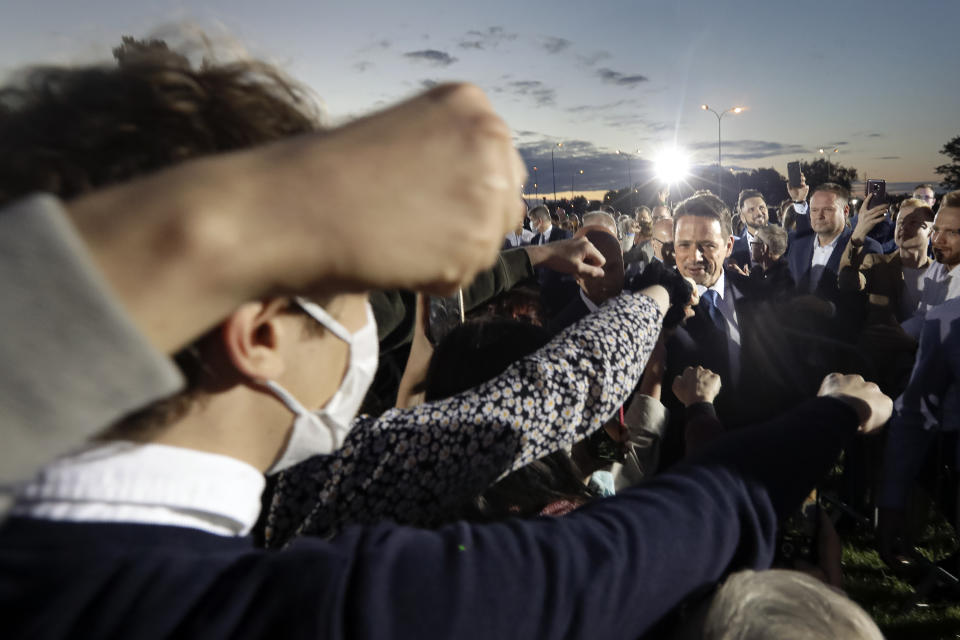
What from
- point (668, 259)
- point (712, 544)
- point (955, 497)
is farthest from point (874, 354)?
point (712, 544)

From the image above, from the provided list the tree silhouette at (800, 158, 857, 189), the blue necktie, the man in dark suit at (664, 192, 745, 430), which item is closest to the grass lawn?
the man in dark suit at (664, 192, 745, 430)

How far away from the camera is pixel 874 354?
397 cm

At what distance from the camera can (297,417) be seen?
3.04 ft

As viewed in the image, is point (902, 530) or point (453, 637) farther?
point (902, 530)

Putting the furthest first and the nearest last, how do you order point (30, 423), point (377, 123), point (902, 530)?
point (902, 530), point (377, 123), point (30, 423)

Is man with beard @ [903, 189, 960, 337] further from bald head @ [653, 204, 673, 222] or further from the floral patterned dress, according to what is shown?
bald head @ [653, 204, 673, 222]

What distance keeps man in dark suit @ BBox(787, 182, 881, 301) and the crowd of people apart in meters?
6.10

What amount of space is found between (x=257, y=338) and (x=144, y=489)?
0.23 meters

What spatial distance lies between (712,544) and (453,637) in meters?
0.47

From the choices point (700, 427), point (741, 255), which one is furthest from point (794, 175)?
point (700, 427)

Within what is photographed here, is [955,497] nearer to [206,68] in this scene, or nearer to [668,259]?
[668,259]

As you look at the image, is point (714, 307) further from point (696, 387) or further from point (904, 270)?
point (904, 270)

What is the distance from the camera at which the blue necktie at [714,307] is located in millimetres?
3578

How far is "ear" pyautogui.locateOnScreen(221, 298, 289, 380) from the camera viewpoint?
720mm
